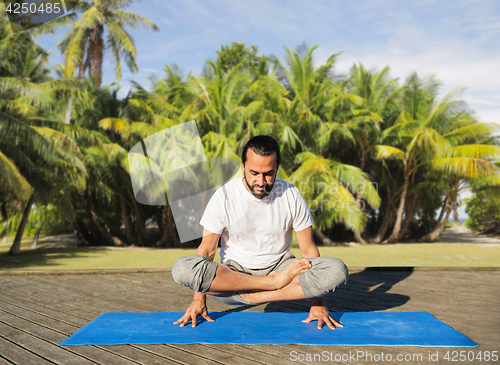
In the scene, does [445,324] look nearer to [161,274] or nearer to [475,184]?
[161,274]

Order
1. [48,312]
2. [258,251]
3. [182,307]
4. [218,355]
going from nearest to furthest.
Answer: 1. [218,355]
2. [258,251]
3. [48,312]
4. [182,307]

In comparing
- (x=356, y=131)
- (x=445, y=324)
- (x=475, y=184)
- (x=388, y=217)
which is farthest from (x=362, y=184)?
(x=445, y=324)

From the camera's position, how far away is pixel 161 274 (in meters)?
4.57

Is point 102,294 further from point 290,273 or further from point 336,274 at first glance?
point 336,274

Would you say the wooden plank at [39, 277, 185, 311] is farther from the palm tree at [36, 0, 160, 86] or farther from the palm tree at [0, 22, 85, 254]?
the palm tree at [36, 0, 160, 86]

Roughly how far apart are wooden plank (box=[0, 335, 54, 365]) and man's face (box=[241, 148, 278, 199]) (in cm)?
139

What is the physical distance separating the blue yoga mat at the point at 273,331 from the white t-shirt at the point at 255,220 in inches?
15.5

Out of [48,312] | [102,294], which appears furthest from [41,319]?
[102,294]

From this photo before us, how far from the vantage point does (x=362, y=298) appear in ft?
10.7

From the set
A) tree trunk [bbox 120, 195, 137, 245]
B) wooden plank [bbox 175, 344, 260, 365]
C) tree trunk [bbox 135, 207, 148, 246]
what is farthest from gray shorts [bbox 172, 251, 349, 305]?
tree trunk [bbox 135, 207, 148, 246]

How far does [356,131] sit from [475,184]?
5.07 m

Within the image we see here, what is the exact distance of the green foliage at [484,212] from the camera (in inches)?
644

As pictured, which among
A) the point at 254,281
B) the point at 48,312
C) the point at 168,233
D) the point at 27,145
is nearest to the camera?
the point at 254,281

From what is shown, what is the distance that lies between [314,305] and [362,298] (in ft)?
3.42
